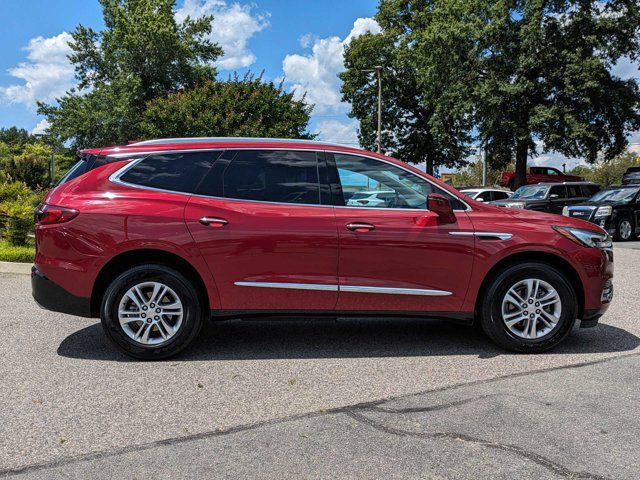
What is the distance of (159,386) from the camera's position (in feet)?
13.7

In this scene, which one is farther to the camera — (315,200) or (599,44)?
(599,44)

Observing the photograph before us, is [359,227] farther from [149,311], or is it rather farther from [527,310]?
[149,311]

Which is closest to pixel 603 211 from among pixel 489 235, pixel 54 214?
pixel 489 235

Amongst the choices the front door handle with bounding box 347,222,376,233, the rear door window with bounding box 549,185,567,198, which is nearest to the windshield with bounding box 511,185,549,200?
the rear door window with bounding box 549,185,567,198

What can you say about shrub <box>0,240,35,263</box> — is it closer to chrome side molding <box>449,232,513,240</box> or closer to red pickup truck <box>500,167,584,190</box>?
chrome side molding <box>449,232,513,240</box>

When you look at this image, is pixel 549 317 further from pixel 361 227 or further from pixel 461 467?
pixel 461 467

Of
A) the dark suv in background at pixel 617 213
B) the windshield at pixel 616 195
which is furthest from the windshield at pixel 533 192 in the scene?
the dark suv in background at pixel 617 213

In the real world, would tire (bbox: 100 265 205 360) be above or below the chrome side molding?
below

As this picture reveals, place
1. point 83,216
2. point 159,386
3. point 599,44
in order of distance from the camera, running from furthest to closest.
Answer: point 599,44 → point 83,216 → point 159,386

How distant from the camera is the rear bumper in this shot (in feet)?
15.3

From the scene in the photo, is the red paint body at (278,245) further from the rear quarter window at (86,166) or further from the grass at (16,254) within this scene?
the grass at (16,254)

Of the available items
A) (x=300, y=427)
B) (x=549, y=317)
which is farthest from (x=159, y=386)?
(x=549, y=317)

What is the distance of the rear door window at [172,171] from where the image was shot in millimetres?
4785

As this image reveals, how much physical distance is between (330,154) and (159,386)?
234 centimetres
